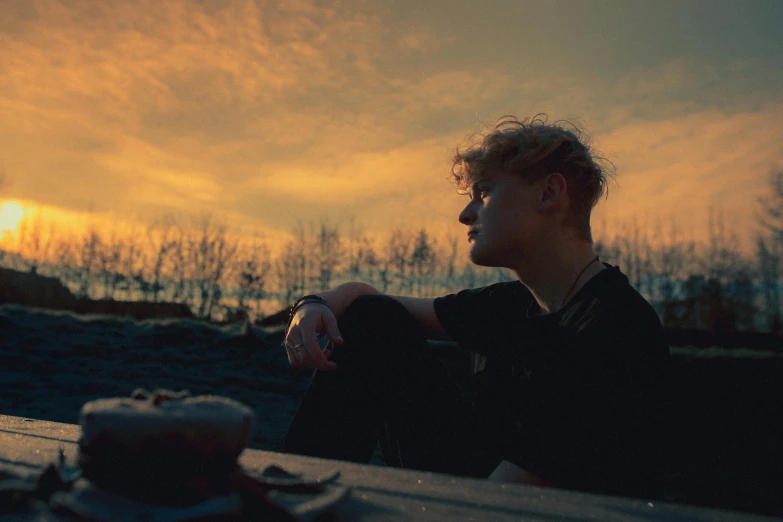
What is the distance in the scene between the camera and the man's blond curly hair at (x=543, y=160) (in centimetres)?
173

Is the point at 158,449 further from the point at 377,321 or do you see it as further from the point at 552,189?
the point at 552,189

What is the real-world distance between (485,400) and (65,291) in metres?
11.7

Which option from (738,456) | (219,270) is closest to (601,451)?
(738,456)

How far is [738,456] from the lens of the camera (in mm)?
A: 2566

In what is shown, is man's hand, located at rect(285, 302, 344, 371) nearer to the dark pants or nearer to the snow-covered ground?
the dark pants

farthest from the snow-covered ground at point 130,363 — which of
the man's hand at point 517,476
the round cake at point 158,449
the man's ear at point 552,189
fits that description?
the round cake at point 158,449

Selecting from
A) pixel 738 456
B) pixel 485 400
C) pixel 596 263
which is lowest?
pixel 738 456

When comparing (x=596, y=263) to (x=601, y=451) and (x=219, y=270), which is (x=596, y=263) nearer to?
(x=601, y=451)

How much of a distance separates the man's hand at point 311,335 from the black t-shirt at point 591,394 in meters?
0.41

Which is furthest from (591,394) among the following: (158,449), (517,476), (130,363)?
(130,363)

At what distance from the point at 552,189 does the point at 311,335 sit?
77 centimetres

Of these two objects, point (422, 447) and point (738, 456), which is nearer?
point (422, 447)

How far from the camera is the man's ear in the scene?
169cm

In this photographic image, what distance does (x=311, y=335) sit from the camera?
151 cm
